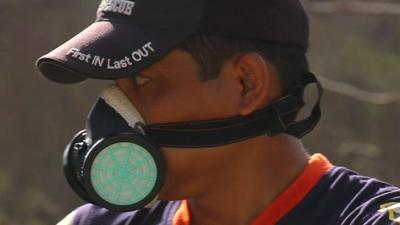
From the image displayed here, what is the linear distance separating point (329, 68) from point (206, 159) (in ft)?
17.4

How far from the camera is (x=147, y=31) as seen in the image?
9.33ft

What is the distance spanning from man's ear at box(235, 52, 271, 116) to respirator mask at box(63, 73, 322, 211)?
0.12 ft

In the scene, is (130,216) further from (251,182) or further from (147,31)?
(147,31)

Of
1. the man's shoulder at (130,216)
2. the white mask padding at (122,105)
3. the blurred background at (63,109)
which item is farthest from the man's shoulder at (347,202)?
the blurred background at (63,109)

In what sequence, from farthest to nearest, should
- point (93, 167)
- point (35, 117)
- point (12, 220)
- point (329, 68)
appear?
point (329, 68) → point (35, 117) → point (12, 220) → point (93, 167)

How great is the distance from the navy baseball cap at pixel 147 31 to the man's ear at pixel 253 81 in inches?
2.5

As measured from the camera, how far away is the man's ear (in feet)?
9.55

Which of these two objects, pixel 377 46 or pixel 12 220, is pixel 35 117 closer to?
pixel 12 220

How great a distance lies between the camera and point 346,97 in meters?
7.89

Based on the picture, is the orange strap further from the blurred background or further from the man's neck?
the blurred background

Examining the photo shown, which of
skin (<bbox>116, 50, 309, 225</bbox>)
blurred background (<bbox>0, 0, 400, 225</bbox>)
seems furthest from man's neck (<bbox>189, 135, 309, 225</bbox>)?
blurred background (<bbox>0, 0, 400, 225</bbox>)

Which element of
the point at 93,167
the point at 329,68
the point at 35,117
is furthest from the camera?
the point at 329,68

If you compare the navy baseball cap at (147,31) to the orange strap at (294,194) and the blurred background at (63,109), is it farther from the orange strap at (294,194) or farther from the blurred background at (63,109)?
the blurred background at (63,109)

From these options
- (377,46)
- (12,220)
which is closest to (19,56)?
(12,220)
